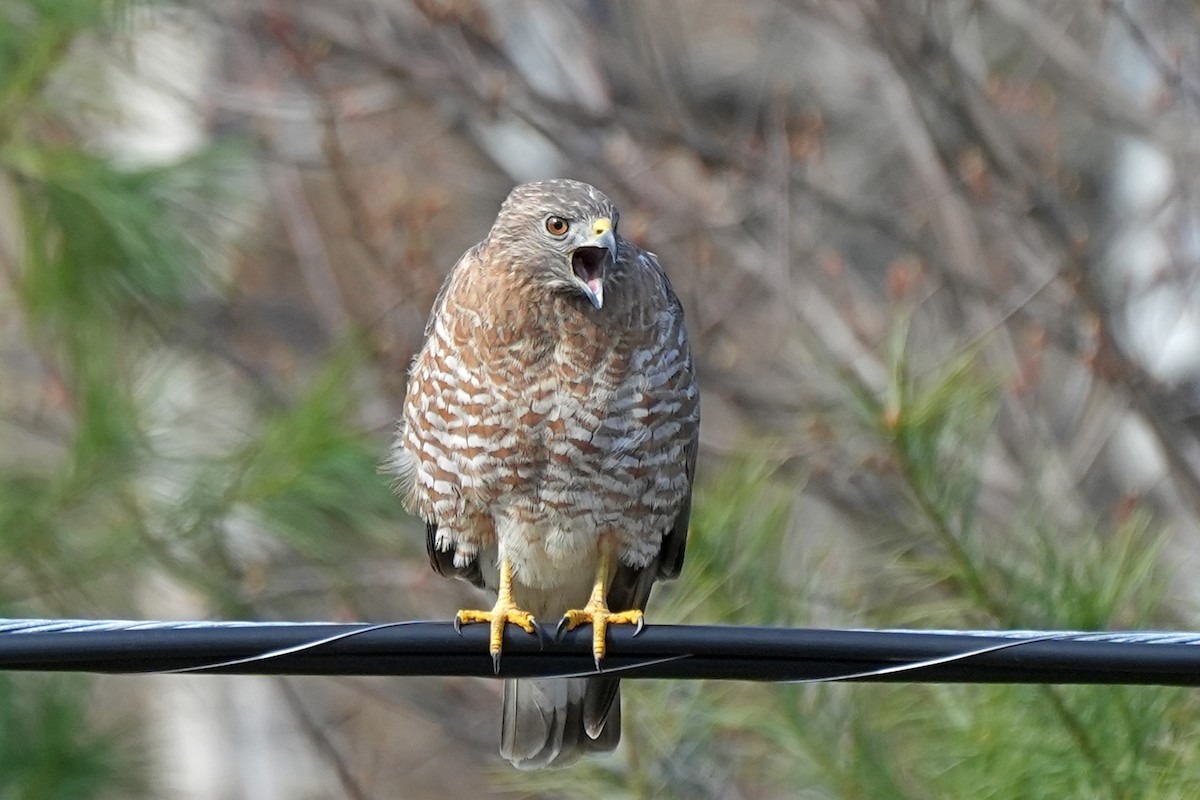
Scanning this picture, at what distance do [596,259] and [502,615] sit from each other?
83 cm

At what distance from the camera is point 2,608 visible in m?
4.54

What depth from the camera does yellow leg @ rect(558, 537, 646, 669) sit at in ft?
10.5

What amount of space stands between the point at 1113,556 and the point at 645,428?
1.03 metres

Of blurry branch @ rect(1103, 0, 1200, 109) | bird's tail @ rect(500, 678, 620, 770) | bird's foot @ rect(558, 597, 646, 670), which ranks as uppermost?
blurry branch @ rect(1103, 0, 1200, 109)

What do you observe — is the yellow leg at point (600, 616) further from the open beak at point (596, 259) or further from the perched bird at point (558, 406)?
the open beak at point (596, 259)

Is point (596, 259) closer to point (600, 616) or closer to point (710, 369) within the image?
point (600, 616)

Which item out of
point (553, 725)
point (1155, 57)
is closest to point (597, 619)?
point (553, 725)

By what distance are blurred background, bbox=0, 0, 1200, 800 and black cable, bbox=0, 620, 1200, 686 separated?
82 centimetres

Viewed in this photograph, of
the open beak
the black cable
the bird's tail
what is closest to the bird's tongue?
the open beak

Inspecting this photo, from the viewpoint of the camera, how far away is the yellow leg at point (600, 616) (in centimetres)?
321

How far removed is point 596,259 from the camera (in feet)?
12.6

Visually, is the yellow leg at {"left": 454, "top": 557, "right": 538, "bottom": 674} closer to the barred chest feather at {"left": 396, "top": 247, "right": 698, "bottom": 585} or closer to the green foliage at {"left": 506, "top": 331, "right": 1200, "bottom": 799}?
A: the barred chest feather at {"left": 396, "top": 247, "right": 698, "bottom": 585}

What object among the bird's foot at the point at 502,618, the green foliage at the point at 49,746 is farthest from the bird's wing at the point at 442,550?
the green foliage at the point at 49,746

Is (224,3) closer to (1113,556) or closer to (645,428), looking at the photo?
(645,428)
